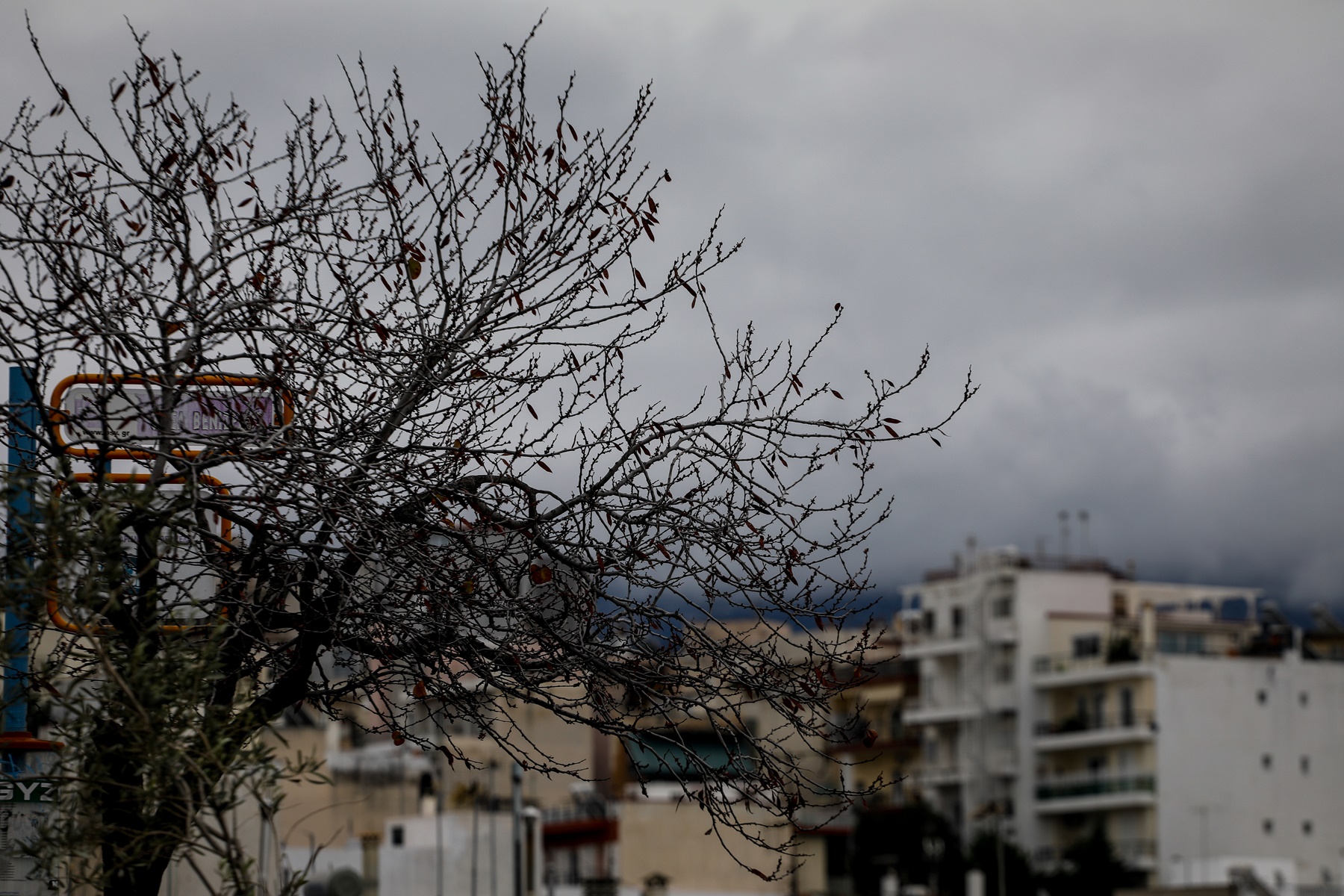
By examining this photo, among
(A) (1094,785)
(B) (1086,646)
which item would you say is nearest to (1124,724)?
(A) (1094,785)

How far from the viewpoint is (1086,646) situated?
7700 centimetres

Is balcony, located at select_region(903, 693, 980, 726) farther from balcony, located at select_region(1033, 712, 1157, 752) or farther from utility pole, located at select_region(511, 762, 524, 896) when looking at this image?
utility pole, located at select_region(511, 762, 524, 896)

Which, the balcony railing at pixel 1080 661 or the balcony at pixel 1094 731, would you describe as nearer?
the balcony at pixel 1094 731

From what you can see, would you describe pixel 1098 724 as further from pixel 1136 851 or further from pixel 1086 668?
pixel 1136 851

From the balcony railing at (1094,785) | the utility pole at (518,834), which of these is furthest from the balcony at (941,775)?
the utility pole at (518,834)

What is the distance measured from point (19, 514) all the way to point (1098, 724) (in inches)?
A: 2856

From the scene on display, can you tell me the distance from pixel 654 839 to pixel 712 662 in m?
56.5

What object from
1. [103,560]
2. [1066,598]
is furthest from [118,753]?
[1066,598]

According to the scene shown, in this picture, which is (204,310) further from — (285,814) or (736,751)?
(285,814)

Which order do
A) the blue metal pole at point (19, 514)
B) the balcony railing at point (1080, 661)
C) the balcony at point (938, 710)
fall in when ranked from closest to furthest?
the blue metal pole at point (19, 514)
the balcony railing at point (1080, 661)
the balcony at point (938, 710)

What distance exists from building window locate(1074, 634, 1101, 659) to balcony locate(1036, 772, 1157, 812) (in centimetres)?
498

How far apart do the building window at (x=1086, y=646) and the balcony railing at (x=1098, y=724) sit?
2542 millimetres

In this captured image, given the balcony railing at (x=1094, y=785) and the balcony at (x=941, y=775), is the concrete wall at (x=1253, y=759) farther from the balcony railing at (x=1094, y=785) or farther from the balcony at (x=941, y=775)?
the balcony at (x=941, y=775)

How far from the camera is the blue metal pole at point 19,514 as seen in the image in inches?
247
